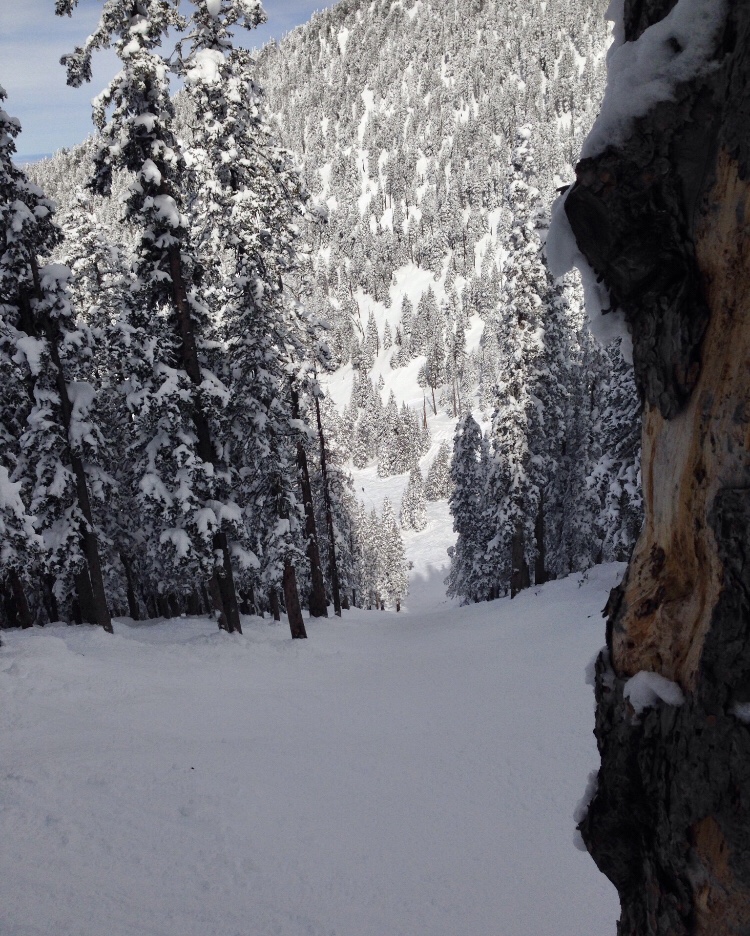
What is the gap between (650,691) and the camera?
2682 mm

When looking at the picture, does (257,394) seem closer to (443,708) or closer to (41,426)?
(41,426)

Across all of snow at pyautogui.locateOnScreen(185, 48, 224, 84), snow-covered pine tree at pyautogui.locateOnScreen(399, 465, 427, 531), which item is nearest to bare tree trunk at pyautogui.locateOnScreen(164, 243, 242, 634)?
snow at pyautogui.locateOnScreen(185, 48, 224, 84)

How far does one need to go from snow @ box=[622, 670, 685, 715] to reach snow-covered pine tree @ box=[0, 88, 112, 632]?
14.9m

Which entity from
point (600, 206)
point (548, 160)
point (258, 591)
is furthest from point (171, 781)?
point (548, 160)

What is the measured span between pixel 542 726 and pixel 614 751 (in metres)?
9.58

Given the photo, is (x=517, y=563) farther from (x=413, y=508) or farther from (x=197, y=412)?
(x=413, y=508)

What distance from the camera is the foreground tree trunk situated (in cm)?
216

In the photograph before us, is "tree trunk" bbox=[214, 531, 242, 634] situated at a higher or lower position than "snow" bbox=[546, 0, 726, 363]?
lower

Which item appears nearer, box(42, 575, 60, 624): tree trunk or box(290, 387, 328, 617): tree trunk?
box(290, 387, 328, 617): tree trunk

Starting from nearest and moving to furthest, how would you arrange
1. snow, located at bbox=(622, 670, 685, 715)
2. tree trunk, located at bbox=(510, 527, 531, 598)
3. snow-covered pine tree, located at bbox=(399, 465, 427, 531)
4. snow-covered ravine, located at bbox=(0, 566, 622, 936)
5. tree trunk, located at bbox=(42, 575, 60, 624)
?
1. snow, located at bbox=(622, 670, 685, 715)
2. snow-covered ravine, located at bbox=(0, 566, 622, 936)
3. tree trunk, located at bbox=(42, 575, 60, 624)
4. tree trunk, located at bbox=(510, 527, 531, 598)
5. snow-covered pine tree, located at bbox=(399, 465, 427, 531)

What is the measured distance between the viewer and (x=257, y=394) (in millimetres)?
16766

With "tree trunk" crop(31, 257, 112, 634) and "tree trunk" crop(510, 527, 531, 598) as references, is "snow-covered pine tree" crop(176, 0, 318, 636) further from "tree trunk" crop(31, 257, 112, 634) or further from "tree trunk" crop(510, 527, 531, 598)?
"tree trunk" crop(510, 527, 531, 598)

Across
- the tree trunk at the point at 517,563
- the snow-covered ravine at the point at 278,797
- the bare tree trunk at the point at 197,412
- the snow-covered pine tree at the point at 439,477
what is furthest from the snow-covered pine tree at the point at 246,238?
the snow-covered pine tree at the point at 439,477

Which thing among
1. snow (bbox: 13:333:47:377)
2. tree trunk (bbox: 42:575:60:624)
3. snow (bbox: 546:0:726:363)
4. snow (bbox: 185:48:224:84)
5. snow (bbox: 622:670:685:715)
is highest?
snow (bbox: 185:48:224:84)
